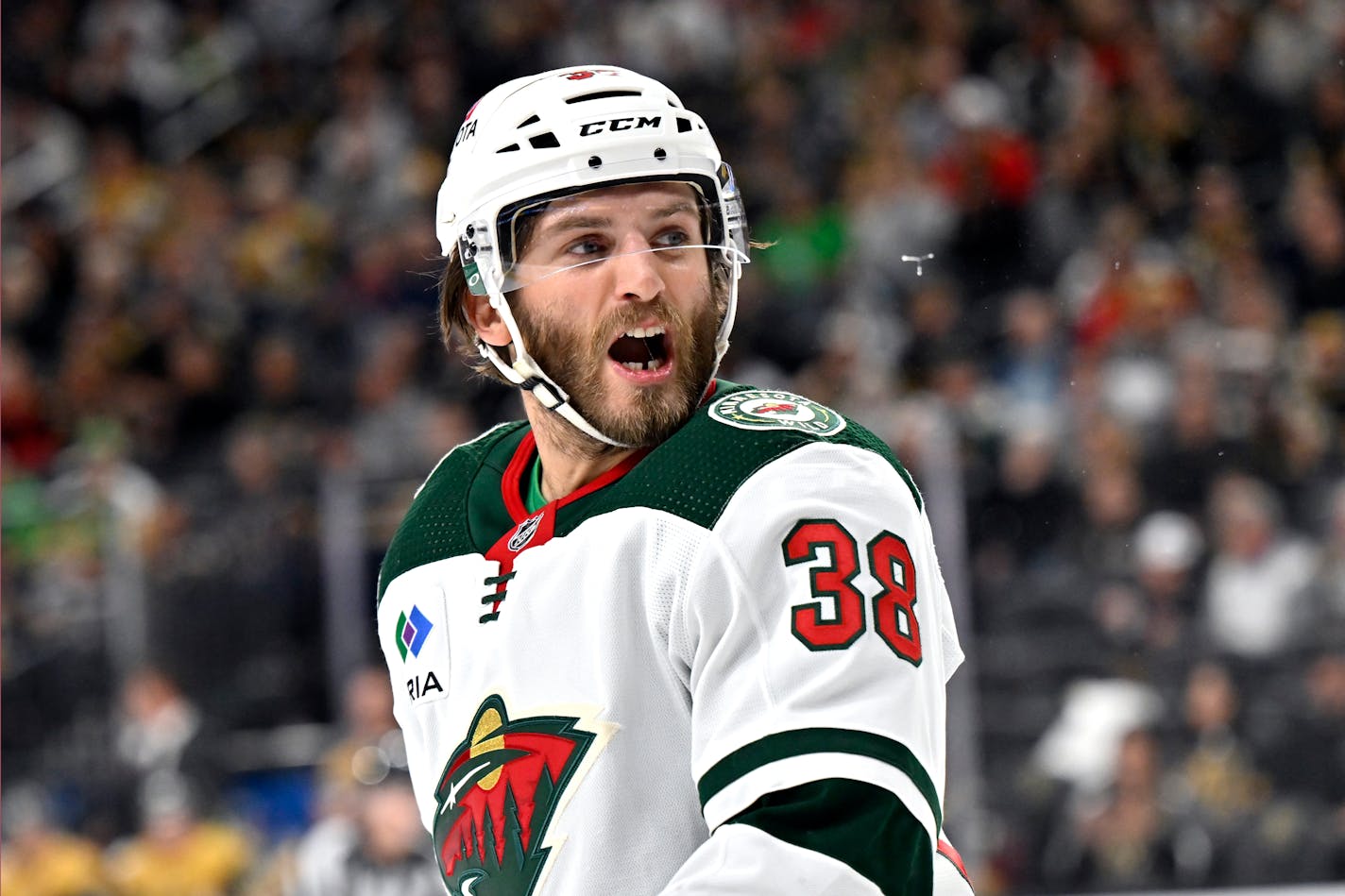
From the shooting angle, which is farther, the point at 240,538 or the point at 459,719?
the point at 240,538

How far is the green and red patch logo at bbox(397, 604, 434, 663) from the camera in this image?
1.69 meters

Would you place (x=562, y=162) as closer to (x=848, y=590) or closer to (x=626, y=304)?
(x=626, y=304)

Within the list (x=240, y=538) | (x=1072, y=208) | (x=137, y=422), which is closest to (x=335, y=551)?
(x=240, y=538)

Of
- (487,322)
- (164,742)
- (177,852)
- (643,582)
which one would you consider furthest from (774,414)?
(177,852)

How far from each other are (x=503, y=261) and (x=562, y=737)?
45 cm

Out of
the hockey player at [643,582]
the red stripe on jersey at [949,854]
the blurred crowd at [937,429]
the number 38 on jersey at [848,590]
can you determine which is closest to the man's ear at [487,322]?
the hockey player at [643,582]

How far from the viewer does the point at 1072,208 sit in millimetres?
4359

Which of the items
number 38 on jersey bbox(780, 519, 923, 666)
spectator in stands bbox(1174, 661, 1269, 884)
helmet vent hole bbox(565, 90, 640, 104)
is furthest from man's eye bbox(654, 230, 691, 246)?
spectator in stands bbox(1174, 661, 1269, 884)

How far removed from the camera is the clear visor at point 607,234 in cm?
158

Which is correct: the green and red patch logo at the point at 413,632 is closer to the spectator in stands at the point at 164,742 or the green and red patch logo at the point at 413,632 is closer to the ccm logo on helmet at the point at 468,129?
the ccm logo on helmet at the point at 468,129

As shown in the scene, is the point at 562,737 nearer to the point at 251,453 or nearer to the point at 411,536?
the point at 411,536

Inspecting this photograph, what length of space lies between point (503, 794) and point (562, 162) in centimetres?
55

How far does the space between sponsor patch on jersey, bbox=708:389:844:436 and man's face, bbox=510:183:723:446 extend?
68 mm

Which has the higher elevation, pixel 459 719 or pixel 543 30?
pixel 543 30
